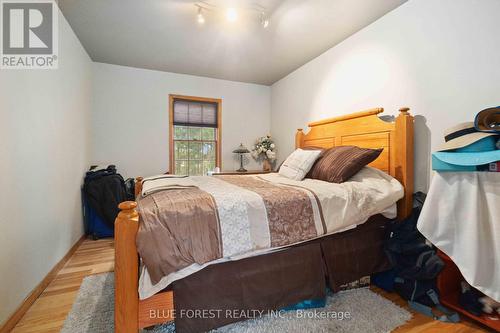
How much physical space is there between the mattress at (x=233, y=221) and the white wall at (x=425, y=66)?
767 mm

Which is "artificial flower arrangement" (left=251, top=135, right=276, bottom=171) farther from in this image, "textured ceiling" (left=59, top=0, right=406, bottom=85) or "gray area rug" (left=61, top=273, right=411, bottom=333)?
"gray area rug" (left=61, top=273, right=411, bottom=333)

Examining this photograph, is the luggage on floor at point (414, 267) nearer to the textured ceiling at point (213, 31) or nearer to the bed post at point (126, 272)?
the bed post at point (126, 272)

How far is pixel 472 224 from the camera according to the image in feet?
4.01

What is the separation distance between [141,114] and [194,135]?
2.97 feet

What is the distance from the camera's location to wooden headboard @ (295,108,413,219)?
1.92 m

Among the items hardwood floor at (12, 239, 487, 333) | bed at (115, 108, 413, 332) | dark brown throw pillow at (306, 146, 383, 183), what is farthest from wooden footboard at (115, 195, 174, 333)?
dark brown throw pillow at (306, 146, 383, 183)

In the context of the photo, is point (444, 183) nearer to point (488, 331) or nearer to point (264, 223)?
point (488, 331)

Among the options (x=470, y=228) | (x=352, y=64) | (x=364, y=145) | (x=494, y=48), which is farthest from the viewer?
(x=352, y=64)

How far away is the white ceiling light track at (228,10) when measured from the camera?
2078 mm

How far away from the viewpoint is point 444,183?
1.37m

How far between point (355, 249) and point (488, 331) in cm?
82

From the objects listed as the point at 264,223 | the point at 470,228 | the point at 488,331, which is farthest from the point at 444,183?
the point at 264,223

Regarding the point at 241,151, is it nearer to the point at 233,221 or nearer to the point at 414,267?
the point at 233,221

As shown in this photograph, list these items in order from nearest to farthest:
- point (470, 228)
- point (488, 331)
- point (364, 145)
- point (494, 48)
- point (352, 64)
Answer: point (470, 228) → point (488, 331) → point (494, 48) → point (364, 145) → point (352, 64)
